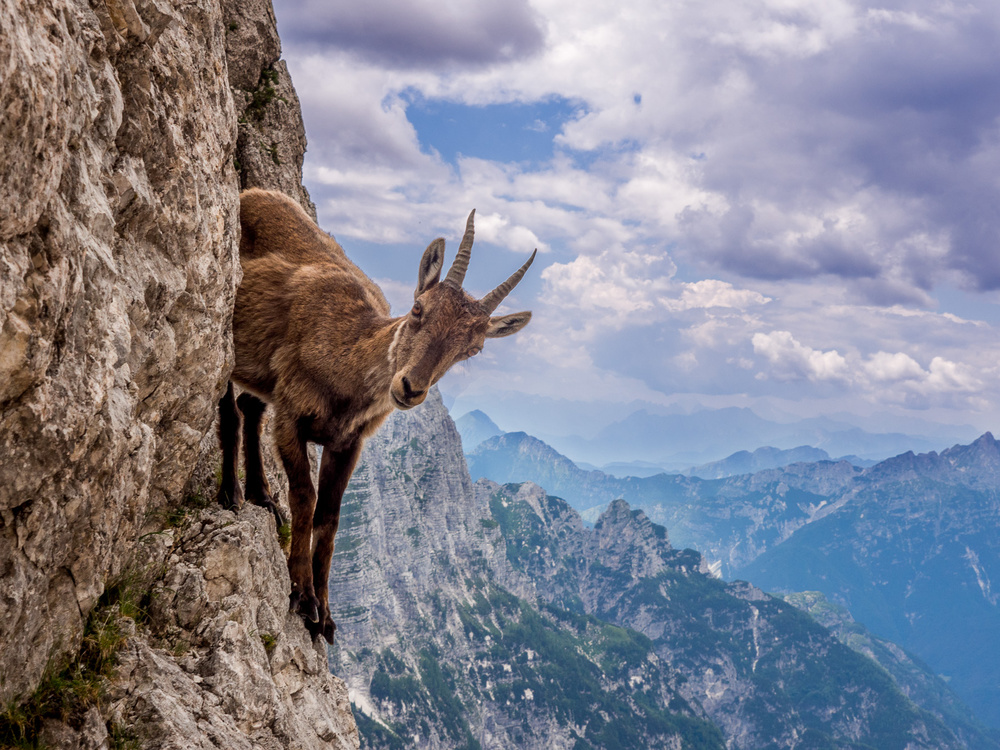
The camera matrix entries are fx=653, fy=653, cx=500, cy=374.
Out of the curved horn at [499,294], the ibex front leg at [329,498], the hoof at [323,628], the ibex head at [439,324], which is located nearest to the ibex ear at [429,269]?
the ibex head at [439,324]

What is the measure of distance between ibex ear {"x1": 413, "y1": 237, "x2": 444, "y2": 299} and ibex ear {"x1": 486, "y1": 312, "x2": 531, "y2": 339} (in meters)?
1.31

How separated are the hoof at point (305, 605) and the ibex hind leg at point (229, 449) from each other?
77.2 inches

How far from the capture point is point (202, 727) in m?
7.33

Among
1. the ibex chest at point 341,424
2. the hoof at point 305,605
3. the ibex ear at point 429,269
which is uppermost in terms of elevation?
the ibex ear at point 429,269

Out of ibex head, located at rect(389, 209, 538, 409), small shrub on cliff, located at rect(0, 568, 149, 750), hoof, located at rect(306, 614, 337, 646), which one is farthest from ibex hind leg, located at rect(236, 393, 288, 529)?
small shrub on cliff, located at rect(0, 568, 149, 750)

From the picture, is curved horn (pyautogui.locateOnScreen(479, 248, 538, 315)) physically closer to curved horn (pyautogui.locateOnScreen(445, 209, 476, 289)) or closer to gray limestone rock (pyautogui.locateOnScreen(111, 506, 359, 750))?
curved horn (pyautogui.locateOnScreen(445, 209, 476, 289))

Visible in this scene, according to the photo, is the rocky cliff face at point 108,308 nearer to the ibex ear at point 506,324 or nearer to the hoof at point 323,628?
the hoof at point 323,628

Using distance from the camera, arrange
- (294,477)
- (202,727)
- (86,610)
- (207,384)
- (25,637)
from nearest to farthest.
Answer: (25,637), (86,610), (202,727), (207,384), (294,477)

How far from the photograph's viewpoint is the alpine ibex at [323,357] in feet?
36.8

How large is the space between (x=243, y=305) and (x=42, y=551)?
6382mm

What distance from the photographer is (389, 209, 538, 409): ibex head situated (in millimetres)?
10711

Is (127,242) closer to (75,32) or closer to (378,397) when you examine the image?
(75,32)

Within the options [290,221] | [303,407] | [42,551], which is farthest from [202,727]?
[290,221]

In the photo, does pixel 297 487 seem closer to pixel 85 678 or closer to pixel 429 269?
pixel 429 269
